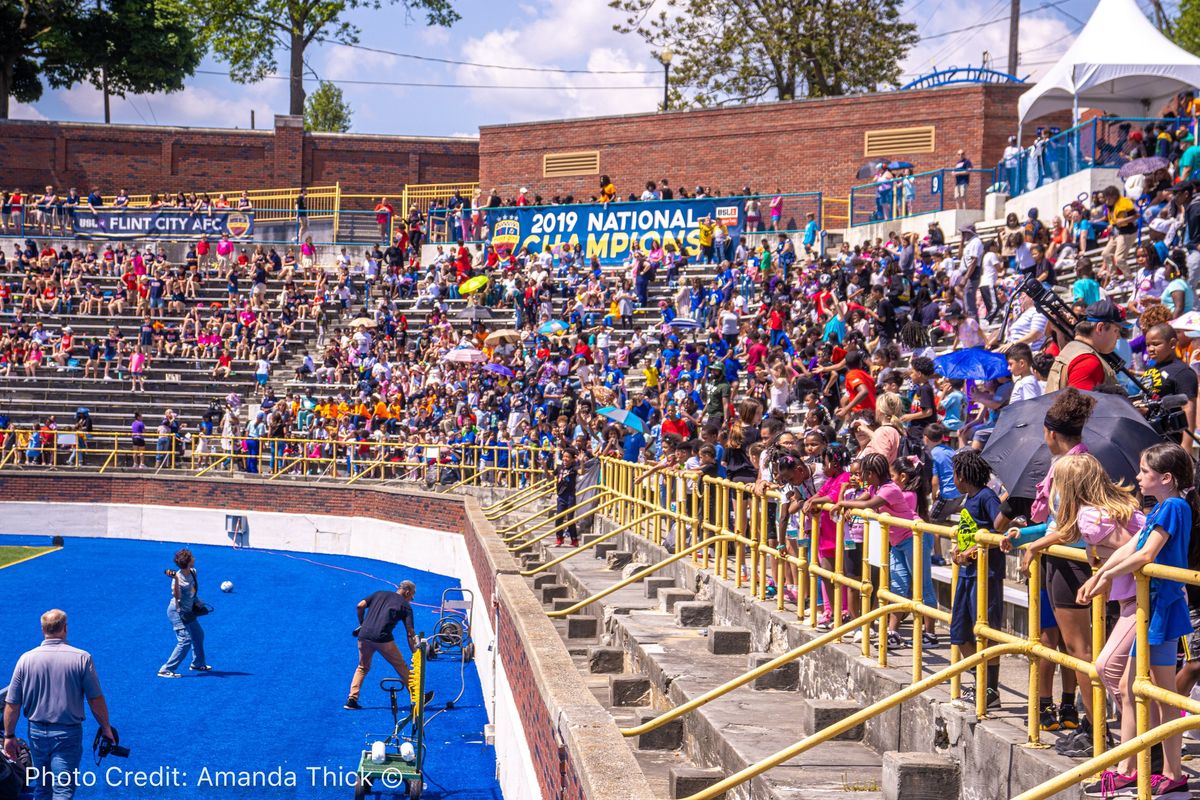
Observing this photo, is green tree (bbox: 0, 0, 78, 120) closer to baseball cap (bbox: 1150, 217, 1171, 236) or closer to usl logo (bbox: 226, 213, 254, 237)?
usl logo (bbox: 226, 213, 254, 237)

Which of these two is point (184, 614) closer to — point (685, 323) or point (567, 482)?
point (567, 482)

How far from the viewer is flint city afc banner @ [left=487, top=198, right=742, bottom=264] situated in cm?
3594

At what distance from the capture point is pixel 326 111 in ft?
287

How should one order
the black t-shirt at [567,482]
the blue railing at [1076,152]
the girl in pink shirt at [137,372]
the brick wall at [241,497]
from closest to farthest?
the black t-shirt at [567,482], the blue railing at [1076,152], the brick wall at [241,497], the girl in pink shirt at [137,372]

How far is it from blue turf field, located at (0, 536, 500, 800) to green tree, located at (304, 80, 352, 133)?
61.1 meters

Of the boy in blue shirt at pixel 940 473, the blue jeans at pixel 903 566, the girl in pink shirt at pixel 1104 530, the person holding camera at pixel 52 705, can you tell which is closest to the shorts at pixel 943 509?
the boy in blue shirt at pixel 940 473

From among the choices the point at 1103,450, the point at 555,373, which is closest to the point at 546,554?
the point at 555,373

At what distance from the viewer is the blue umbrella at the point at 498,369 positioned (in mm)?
30969

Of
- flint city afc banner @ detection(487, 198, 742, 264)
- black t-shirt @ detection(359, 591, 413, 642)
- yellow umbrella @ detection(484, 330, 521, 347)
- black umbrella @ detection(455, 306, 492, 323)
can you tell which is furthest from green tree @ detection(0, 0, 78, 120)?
black t-shirt @ detection(359, 591, 413, 642)

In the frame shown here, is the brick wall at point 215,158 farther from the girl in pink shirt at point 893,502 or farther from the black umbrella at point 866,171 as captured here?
the girl in pink shirt at point 893,502

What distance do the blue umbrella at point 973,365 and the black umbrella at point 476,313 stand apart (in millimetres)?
24163

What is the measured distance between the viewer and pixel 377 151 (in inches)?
1999

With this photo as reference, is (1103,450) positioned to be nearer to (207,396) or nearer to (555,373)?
(555,373)

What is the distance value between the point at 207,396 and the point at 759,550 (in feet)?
92.4
